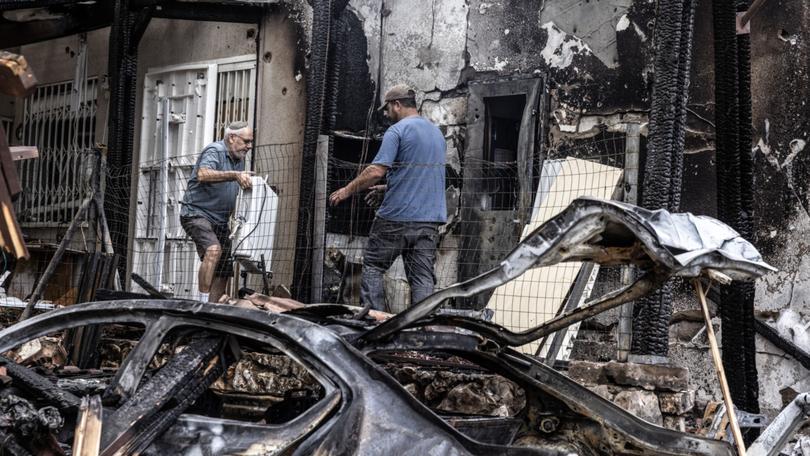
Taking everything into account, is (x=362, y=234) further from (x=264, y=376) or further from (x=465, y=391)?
(x=465, y=391)

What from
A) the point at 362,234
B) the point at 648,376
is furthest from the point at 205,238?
the point at 648,376

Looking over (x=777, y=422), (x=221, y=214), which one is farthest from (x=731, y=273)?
(x=221, y=214)

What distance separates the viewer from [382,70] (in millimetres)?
10742

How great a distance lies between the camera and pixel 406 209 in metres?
7.74

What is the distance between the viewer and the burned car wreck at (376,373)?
369 cm

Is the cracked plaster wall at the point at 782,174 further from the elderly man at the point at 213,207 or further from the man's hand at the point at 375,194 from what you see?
the elderly man at the point at 213,207

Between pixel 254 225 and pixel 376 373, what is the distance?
566 centimetres

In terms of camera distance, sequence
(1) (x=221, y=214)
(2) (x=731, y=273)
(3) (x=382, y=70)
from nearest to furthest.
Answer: (2) (x=731, y=273), (1) (x=221, y=214), (3) (x=382, y=70)

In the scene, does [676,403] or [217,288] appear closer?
[676,403]

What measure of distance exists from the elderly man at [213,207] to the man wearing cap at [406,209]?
1.53 meters

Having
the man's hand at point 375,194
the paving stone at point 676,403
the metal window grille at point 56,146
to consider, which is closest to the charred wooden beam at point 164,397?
the paving stone at point 676,403

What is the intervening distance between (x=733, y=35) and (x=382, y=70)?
14.3 feet

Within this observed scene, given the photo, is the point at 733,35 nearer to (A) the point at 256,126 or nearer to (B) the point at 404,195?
(B) the point at 404,195

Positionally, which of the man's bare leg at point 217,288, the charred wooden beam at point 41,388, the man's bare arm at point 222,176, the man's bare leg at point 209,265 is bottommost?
the charred wooden beam at point 41,388
